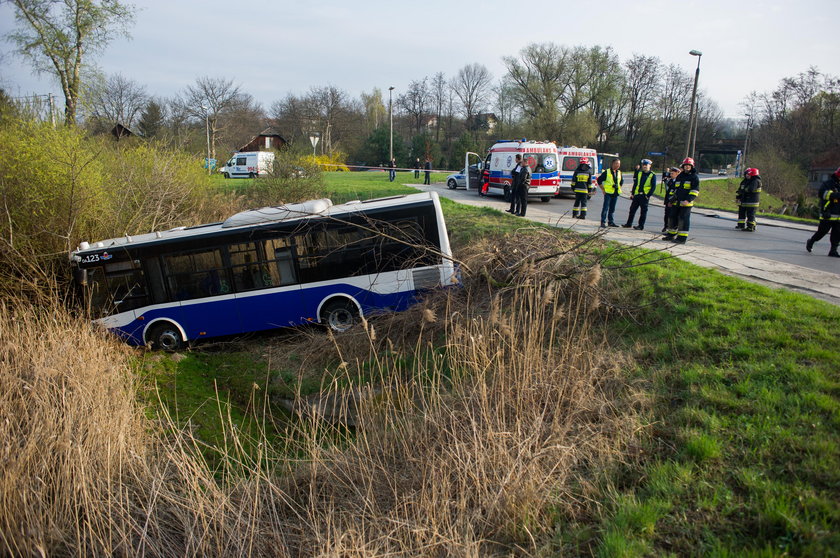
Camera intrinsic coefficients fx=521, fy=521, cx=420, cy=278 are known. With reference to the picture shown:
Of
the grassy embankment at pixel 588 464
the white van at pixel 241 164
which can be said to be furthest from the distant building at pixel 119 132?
the grassy embankment at pixel 588 464

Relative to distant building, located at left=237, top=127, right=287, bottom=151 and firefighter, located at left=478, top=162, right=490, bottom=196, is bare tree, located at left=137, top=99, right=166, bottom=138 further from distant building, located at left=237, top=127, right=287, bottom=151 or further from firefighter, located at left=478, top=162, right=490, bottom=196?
firefighter, located at left=478, top=162, right=490, bottom=196

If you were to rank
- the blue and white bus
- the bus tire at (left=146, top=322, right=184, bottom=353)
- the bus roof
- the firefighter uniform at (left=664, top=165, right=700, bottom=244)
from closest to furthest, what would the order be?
the bus roof, the blue and white bus, the bus tire at (left=146, top=322, right=184, bottom=353), the firefighter uniform at (left=664, top=165, right=700, bottom=244)

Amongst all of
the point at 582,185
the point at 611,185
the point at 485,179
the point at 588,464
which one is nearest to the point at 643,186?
the point at 611,185

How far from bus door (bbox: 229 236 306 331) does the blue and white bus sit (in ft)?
0.07

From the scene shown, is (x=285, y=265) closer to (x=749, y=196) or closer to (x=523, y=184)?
Answer: (x=523, y=184)

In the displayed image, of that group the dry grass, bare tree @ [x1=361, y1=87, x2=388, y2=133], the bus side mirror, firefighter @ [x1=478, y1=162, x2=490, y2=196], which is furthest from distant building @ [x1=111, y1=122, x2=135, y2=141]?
bare tree @ [x1=361, y1=87, x2=388, y2=133]

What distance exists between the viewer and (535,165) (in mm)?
21922

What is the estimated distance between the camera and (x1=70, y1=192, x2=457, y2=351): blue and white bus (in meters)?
10.0

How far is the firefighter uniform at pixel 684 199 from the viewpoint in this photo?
431 inches

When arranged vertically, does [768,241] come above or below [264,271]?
above

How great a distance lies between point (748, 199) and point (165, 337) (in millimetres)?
14850

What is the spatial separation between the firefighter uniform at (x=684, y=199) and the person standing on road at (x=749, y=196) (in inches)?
136

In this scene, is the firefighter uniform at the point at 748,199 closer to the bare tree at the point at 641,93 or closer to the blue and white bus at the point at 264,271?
the blue and white bus at the point at 264,271

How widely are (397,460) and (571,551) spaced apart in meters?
1.75
